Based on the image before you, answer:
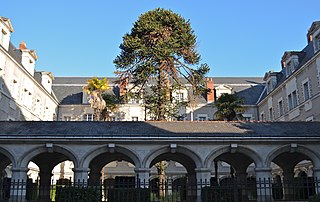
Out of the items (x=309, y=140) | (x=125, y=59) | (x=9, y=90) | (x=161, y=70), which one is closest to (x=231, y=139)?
(x=309, y=140)

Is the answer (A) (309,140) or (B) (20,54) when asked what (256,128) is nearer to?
(A) (309,140)

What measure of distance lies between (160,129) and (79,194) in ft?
21.1

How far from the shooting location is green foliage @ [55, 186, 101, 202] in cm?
1462

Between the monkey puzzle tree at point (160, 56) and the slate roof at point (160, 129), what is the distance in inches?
243

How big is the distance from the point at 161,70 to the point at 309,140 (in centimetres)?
1213

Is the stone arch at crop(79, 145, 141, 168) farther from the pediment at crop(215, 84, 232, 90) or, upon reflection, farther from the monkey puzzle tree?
the pediment at crop(215, 84, 232, 90)

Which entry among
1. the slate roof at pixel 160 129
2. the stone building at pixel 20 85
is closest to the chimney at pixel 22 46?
the stone building at pixel 20 85

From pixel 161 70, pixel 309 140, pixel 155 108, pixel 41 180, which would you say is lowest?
pixel 41 180

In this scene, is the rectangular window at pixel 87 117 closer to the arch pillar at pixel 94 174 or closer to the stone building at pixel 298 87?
the arch pillar at pixel 94 174

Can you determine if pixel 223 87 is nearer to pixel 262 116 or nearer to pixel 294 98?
pixel 262 116

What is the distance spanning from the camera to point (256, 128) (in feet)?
66.3

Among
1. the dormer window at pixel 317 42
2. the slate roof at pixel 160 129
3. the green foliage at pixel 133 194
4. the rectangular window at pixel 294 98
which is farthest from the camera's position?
the rectangular window at pixel 294 98

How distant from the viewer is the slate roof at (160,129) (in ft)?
61.2

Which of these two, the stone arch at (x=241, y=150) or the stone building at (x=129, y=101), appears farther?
the stone building at (x=129, y=101)
